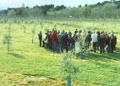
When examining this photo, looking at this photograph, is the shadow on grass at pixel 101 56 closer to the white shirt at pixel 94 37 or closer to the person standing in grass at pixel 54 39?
the white shirt at pixel 94 37

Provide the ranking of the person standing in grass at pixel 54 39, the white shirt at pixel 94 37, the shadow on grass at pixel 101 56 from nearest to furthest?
the shadow on grass at pixel 101 56, the white shirt at pixel 94 37, the person standing in grass at pixel 54 39

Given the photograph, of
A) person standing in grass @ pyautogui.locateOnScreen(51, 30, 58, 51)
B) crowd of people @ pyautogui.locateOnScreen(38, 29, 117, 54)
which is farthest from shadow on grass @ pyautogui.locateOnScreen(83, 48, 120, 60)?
person standing in grass @ pyautogui.locateOnScreen(51, 30, 58, 51)

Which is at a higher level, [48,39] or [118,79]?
[48,39]

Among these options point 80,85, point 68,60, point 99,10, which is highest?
point 99,10

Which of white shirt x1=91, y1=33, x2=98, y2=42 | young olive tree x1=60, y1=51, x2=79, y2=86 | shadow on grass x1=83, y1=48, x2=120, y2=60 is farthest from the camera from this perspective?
white shirt x1=91, y1=33, x2=98, y2=42

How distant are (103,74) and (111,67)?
2.18 metres

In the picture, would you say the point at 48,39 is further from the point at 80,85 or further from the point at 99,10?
the point at 99,10

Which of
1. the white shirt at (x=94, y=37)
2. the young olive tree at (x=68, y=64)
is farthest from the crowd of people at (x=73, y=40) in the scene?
the young olive tree at (x=68, y=64)

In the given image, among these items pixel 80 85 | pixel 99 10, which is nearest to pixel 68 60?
pixel 80 85

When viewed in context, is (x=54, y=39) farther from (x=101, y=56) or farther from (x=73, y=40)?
(x=101, y=56)

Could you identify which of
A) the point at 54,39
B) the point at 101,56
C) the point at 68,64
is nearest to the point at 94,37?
the point at 101,56

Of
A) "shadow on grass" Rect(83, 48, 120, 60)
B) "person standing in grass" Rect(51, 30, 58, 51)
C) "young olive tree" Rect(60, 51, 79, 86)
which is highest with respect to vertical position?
"person standing in grass" Rect(51, 30, 58, 51)

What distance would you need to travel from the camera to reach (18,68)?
572 inches

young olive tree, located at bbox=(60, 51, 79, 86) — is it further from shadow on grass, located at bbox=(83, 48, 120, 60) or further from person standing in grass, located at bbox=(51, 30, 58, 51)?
person standing in grass, located at bbox=(51, 30, 58, 51)
